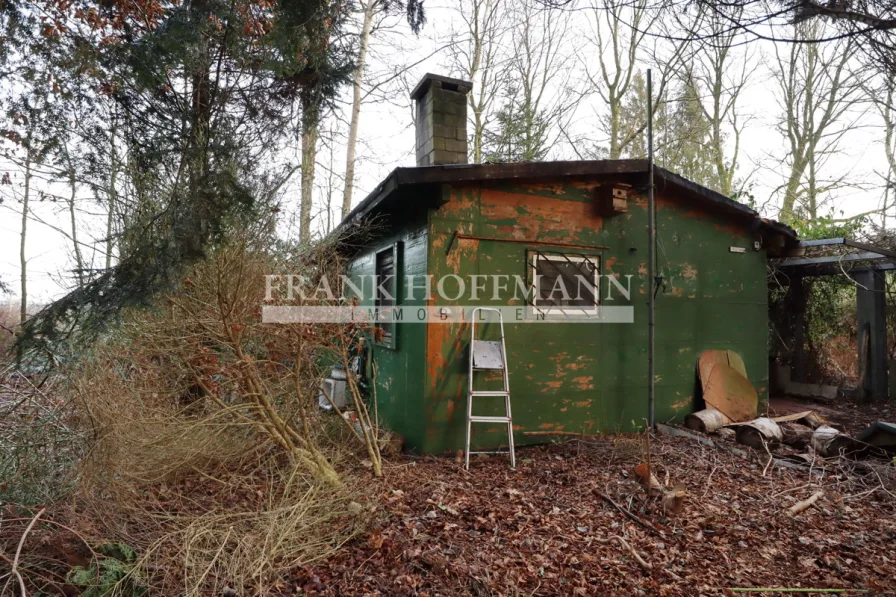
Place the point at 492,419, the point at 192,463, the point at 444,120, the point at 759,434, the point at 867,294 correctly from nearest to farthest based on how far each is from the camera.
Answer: the point at 192,463 → the point at 492,419 → the point at 759,434 → the point at 444,120 → the point at 867,294

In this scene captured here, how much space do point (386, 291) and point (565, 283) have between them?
244cm

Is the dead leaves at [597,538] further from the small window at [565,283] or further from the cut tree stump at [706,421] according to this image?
the small window at [565,283]

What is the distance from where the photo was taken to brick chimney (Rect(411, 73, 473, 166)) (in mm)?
6633

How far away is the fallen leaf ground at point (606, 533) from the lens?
318 centimetres

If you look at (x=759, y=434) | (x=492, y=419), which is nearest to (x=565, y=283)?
(x=492, y=419)

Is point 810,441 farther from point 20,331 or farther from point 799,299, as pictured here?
point 20,331

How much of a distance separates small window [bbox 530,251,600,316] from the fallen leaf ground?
181 cm

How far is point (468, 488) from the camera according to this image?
15.2 ft

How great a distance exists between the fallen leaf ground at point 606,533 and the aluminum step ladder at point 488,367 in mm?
346

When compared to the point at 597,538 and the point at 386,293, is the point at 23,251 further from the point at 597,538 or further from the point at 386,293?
the point at 597,538

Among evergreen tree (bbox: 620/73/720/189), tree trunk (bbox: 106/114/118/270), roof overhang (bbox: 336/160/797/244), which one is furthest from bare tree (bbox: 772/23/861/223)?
tree trunk (bbox: 106/114/118/270)

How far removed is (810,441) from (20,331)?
7.79m

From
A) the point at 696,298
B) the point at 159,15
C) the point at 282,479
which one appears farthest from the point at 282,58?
the point at 696,298

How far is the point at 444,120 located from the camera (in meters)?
6.67
